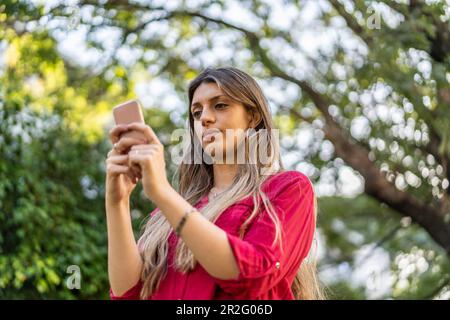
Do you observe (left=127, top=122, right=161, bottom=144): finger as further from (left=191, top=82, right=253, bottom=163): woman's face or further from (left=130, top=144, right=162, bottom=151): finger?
(left=191, top=82, right=253, bottom=163): woman's face

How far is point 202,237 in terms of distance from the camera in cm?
182

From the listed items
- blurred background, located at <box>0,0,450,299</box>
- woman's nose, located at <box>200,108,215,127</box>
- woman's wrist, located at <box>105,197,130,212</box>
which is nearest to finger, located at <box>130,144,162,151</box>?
woman's wrist, located at <box>105,197,130,212</box>

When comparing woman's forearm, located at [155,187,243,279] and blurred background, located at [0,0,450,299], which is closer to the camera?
woman's forearm, located at [155,187,243,279]

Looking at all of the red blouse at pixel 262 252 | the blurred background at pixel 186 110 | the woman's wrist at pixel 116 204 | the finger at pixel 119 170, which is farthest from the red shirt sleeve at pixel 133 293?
the blurred background at pixel 186 110

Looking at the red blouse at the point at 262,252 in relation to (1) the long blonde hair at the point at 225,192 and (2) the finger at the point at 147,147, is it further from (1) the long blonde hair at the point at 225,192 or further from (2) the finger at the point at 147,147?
(2) the finger at the point at 147,147

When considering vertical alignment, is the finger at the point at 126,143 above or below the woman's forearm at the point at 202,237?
above

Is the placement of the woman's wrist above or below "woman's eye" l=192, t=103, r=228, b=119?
below

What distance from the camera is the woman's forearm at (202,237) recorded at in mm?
1818

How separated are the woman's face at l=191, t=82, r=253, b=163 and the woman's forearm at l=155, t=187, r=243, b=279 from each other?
1.25ft

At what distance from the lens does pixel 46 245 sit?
226 inches

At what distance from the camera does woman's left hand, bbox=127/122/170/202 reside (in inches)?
71.7

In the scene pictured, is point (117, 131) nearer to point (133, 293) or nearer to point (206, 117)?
point (206, 117)

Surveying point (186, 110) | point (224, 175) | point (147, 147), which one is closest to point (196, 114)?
point (224, 175)

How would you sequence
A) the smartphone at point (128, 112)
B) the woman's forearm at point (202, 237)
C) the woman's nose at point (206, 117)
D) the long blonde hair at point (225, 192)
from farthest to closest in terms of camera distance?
1. the woman's nose at point (206, 117)
2. the long blonde hair at point (225, 192)
3. the smartphone at point (128, 112)
4. the woman's forearm at point (202, 237)
